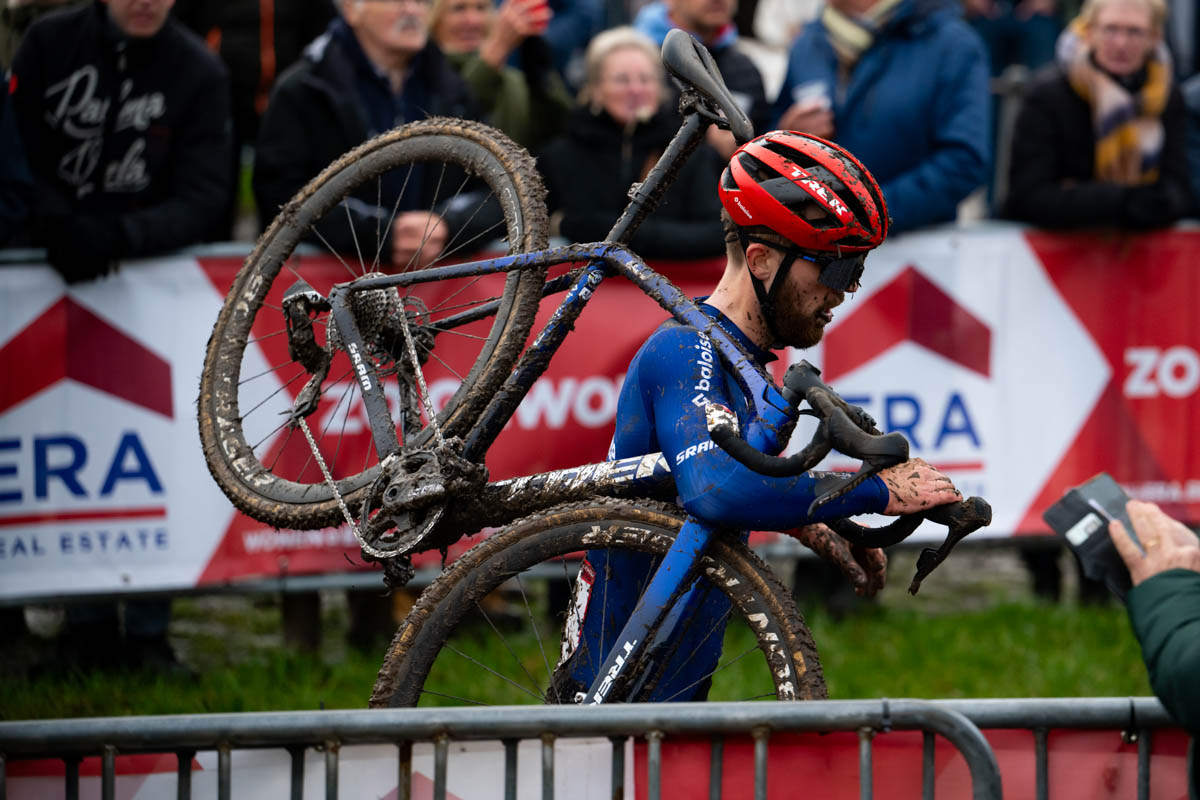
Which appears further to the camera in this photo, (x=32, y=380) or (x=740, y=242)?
(x=32, y=380)

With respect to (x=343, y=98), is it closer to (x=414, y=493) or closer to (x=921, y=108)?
(x=921, y=108)

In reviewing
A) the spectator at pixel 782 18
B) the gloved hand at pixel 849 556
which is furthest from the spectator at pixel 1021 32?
the gloved hand at pixel 849 556

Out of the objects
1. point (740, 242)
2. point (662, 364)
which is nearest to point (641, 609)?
point (662, 364)

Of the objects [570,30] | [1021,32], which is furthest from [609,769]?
[1021,32]

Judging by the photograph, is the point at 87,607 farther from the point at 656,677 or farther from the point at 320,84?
the point at 656,677

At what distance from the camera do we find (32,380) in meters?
6.83

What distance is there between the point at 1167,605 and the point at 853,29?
527 cm

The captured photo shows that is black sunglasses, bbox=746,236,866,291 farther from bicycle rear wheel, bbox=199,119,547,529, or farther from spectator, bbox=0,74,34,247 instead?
spectator, bbox=0,74,34,247

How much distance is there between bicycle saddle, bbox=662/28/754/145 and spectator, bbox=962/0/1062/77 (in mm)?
9651

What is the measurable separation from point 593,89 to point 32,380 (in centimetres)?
291

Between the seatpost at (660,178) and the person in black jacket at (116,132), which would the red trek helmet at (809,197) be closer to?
the seatpost at (660,178)

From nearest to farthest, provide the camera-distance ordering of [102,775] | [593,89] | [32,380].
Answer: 1. [102,775]
2. [32,380]
3. [593,89]

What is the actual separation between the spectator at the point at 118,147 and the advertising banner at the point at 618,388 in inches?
8.0

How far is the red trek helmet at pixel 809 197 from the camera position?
154 inches
